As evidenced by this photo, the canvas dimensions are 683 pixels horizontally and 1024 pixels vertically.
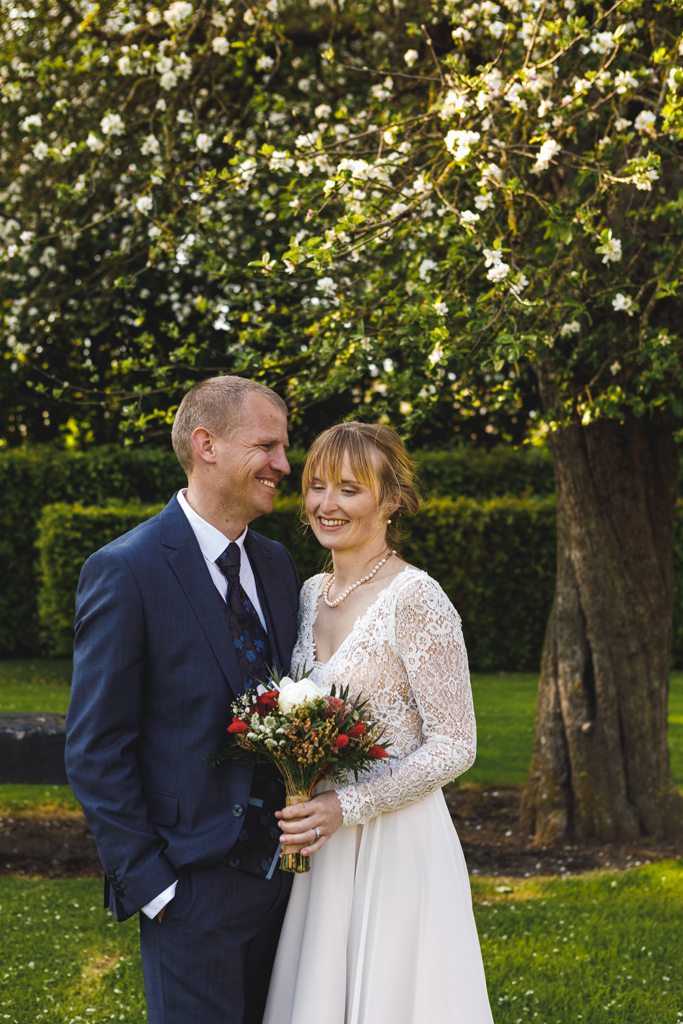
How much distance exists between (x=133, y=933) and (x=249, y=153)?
14.2ft

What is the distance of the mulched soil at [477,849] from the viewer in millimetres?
5715

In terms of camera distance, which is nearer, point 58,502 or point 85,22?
point 85,22

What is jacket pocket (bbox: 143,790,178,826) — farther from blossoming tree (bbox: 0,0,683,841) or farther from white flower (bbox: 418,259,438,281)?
white flower (bbox: 418,259,438,281)

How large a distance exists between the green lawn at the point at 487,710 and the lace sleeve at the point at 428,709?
16.8ft

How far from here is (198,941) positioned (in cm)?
251

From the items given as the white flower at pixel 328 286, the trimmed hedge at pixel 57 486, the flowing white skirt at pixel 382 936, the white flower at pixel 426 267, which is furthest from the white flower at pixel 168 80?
the trimmed hedge at pixel 57 486

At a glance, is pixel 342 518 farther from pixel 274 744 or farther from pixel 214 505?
pixel 274 744

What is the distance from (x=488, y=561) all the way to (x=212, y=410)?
9.48 m

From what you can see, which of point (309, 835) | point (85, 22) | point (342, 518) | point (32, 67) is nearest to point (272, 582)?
point (342, 518)

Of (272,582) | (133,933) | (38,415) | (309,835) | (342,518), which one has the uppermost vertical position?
(38,415)

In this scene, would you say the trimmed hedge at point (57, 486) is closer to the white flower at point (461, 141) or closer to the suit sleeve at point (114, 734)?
the white flower at point (461, 141)

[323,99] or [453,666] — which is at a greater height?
[323,99]

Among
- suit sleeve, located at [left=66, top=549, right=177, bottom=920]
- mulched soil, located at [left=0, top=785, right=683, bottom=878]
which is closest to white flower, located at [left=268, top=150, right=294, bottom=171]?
suit sleeve, located at [left=66, top=549, right=177, bottom=920]

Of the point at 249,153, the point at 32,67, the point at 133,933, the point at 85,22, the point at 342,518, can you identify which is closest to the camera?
the point at 342,518
